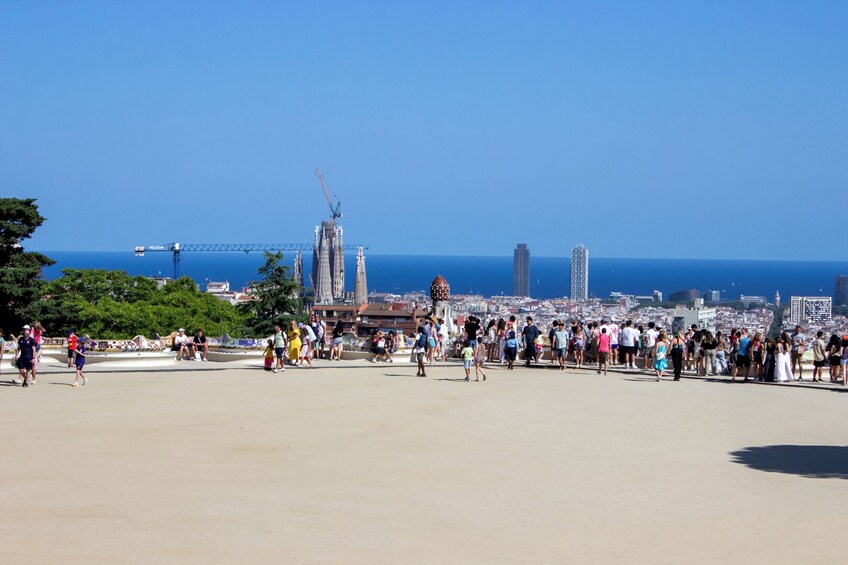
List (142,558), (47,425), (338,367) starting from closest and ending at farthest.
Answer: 1. (142,558)
2. (47,425)
3. (338,367)

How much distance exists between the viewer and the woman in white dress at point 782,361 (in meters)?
23.4

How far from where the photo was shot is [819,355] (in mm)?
23344

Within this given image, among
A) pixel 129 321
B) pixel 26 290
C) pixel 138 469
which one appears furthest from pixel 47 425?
pixel 129 321

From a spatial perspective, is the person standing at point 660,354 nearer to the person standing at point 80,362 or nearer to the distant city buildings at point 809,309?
the person standing at point 80,362

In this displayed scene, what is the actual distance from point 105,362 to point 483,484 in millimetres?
17486

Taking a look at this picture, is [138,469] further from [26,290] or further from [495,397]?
[26,290]

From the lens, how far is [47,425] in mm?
16156

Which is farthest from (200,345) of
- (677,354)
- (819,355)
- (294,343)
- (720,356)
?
(819,355)

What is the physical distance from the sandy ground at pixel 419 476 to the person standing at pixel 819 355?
2.00m

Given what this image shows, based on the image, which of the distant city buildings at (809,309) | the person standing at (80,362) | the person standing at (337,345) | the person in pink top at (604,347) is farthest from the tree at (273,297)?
the distant city buildings at (809,309)

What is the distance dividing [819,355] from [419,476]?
44.8ft

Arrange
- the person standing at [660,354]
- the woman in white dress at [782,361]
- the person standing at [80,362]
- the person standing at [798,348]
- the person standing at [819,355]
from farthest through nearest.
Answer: the person standing at [798,348] < the person standing at [660,354] < the woman in white dress at [782,361] < the person standing at [819,355] < the person standing at [80,362]

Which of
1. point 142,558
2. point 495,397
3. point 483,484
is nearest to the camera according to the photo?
point 142,558

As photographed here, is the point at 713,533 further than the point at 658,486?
No
